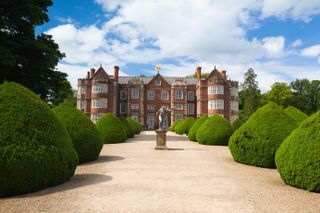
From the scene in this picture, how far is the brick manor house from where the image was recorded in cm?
5534

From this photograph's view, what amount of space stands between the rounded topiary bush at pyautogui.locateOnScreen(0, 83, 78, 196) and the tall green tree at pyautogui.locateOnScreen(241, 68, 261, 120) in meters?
52.3

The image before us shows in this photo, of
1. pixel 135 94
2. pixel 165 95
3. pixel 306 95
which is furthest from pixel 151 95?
pixel 306 95

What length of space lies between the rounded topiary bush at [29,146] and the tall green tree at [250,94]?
5230 cm

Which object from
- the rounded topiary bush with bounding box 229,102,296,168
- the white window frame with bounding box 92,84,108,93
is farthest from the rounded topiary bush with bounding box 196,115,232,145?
the white window frame with bounding box 92,84,108,93

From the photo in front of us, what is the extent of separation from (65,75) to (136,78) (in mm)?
43196

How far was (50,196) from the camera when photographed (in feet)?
21.8

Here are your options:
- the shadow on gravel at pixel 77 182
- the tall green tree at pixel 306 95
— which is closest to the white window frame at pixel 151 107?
the tall green tree at pixel 306 95

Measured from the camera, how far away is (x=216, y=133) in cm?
2077

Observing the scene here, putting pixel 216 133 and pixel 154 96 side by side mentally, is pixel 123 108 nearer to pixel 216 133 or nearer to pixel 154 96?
pixel 154 96

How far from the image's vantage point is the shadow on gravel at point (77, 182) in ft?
22.9

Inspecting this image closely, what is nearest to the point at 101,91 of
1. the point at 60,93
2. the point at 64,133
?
the point at 60,93

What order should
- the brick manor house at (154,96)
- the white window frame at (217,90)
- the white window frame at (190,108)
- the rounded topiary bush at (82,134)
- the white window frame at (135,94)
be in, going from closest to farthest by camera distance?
the rounded topiary bush at (82,134) < the white window frame at (217,90) < the brick manor house at (154,96) < the white window frame at (135,94) < the white window frame at (190,108)

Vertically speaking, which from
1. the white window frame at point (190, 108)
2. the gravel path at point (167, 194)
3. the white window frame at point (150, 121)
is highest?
the white window frame at point (190, 108)

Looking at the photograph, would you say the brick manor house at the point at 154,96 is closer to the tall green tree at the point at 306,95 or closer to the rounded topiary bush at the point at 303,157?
the tall green tree at the point at 306,95
